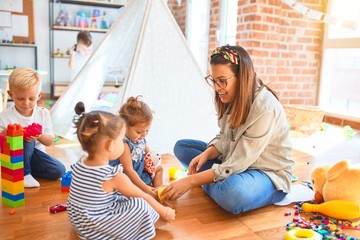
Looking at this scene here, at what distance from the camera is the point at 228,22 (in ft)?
13.8

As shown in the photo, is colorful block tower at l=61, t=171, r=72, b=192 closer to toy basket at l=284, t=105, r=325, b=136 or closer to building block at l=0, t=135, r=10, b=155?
building block at l=0, t=135, r=10, b=155

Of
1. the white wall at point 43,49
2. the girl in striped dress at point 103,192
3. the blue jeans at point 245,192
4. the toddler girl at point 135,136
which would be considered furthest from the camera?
the white wall at point 43,49

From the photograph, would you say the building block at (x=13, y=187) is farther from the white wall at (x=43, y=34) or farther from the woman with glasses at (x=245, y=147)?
the white wall at (x=43, y=34)

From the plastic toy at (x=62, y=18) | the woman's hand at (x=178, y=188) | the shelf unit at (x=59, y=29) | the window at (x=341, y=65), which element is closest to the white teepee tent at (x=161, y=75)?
the woman's hand at (x=178, y=188)

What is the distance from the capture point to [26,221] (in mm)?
1334

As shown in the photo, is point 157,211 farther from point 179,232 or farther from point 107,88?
point 107,88

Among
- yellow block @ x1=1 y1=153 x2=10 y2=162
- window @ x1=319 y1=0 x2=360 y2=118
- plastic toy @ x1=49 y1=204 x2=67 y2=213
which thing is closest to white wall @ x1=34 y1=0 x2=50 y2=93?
window @ x1=319 y1=0 x2=360 y2=118

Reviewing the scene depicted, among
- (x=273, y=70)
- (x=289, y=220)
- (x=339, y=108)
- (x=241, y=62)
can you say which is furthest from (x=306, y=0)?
(x=289, y=220)

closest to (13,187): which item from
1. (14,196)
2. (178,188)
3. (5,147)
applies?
(14,196)

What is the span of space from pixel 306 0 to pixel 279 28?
38 centimetres

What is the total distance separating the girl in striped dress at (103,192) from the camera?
43.4 inches

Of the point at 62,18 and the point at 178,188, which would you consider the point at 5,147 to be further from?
the point at 62,18

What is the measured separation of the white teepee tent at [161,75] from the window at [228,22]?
1.84m

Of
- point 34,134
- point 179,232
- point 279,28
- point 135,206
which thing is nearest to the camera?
point 135,206
